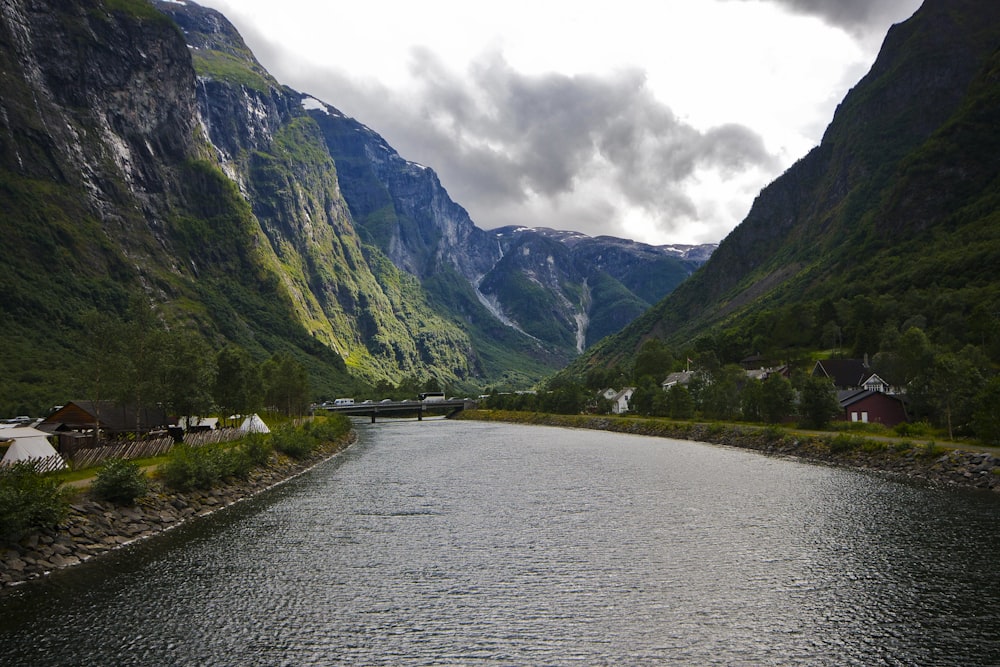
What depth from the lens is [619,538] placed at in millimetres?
39906

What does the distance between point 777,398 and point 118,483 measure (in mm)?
92693

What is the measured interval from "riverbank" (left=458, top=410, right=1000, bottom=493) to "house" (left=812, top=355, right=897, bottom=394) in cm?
2890

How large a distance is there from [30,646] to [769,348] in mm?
179165

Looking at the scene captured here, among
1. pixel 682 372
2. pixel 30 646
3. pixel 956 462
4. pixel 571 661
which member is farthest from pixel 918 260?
pixel 30 646

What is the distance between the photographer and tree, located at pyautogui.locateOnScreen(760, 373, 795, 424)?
339 ft

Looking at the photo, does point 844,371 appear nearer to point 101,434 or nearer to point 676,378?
point 676,378

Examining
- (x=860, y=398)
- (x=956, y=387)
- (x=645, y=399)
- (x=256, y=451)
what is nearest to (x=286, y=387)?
(x=256, y=451)

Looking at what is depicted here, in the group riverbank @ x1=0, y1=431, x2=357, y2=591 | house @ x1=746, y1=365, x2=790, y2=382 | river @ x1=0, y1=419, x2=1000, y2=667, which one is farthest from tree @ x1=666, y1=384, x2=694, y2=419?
riverbank @ x1=0, y1=431, x2=357, y2=591

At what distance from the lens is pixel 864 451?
6994 cm

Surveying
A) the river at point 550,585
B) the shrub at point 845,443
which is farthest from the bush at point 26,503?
the shrub at point 845,443

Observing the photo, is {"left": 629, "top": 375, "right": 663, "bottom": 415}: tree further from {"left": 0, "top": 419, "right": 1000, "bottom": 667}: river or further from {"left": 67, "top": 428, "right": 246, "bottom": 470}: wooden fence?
{"left": 67, "top": 428, "right": 246, "bottom": 470}: wooden fence

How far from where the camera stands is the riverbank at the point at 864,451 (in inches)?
2111

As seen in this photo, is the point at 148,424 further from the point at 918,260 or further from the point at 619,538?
the point at 918,260

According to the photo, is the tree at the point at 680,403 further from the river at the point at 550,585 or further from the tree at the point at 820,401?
the river at the point at 550,585
